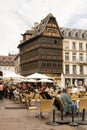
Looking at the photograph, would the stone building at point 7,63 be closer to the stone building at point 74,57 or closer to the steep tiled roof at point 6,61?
the steep tiled roof at point 6,61

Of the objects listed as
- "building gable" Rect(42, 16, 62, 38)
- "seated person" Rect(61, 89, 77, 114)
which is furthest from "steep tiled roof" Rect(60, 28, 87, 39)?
"seated person" Rect(61, 89, 77, 114)

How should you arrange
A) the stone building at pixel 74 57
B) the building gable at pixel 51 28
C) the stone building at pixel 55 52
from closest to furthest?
the building gable at pixel 51 28 < the stone building at pixel 55 52 < the stone building at pixel 74 57

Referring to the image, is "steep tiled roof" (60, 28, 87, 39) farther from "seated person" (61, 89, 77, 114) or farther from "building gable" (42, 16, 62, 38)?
"seated person" (61, 89, 77, 114)

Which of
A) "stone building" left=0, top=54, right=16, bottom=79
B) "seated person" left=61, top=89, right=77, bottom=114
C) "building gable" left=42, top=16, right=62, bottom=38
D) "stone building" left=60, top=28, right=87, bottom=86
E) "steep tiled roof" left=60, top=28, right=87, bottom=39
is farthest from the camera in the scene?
"stone building" left=0, top=54, right=16, bottom=79

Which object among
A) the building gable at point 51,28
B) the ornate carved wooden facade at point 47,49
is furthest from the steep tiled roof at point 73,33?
the building gable at point 51,28

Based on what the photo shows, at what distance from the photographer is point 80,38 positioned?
71500 mm

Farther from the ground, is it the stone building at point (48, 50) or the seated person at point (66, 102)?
the stone building at point (48, 50)

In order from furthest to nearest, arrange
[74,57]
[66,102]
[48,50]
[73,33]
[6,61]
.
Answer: [6,61] < [73,33] < [74,57] < [48,50] < [66,102]

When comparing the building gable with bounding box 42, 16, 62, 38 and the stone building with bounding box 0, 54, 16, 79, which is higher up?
the building gable with bounding box 42, 16, 62, 38

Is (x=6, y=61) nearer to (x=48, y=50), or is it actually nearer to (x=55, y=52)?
(x=55, y=52)

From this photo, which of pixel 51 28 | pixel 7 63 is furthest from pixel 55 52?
pixel 7 63

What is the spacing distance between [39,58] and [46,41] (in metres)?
3.75

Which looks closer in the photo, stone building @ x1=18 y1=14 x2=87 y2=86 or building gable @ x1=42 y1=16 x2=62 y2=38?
building gable @ x1=42 y1=16 x2=62 y2=38

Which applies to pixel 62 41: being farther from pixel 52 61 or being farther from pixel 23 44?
pixel 23 44
